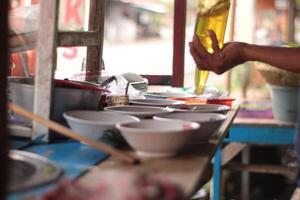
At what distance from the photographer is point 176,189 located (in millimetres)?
823

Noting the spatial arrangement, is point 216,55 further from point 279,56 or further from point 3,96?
point 3,96

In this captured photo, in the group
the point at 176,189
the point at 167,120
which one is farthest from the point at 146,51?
the point at 176,189

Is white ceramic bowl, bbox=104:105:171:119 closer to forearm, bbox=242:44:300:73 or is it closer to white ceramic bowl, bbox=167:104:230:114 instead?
white ceramic bowl, bbox=167:104:230:114

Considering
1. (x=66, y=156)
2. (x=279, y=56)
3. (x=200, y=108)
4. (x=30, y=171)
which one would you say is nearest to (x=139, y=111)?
(x=200, y=108)

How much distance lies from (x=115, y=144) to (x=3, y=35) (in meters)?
0.63

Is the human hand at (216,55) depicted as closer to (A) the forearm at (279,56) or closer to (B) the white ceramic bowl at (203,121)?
(A) the forearm at (279,56)

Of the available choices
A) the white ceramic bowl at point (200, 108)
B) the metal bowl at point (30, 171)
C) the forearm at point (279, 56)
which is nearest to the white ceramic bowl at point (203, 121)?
the white ceramic bowl at point (200, 108)

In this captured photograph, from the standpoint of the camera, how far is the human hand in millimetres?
1785

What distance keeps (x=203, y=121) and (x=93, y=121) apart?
306 millimetres

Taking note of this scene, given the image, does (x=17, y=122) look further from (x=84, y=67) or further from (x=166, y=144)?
(x=84, y=67)

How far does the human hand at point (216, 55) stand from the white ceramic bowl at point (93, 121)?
519 millimetres

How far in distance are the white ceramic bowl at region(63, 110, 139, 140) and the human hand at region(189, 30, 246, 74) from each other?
0.52 meters

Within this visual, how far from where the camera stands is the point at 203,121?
1.34m

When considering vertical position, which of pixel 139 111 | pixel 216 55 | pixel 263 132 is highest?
pixel 216 55
